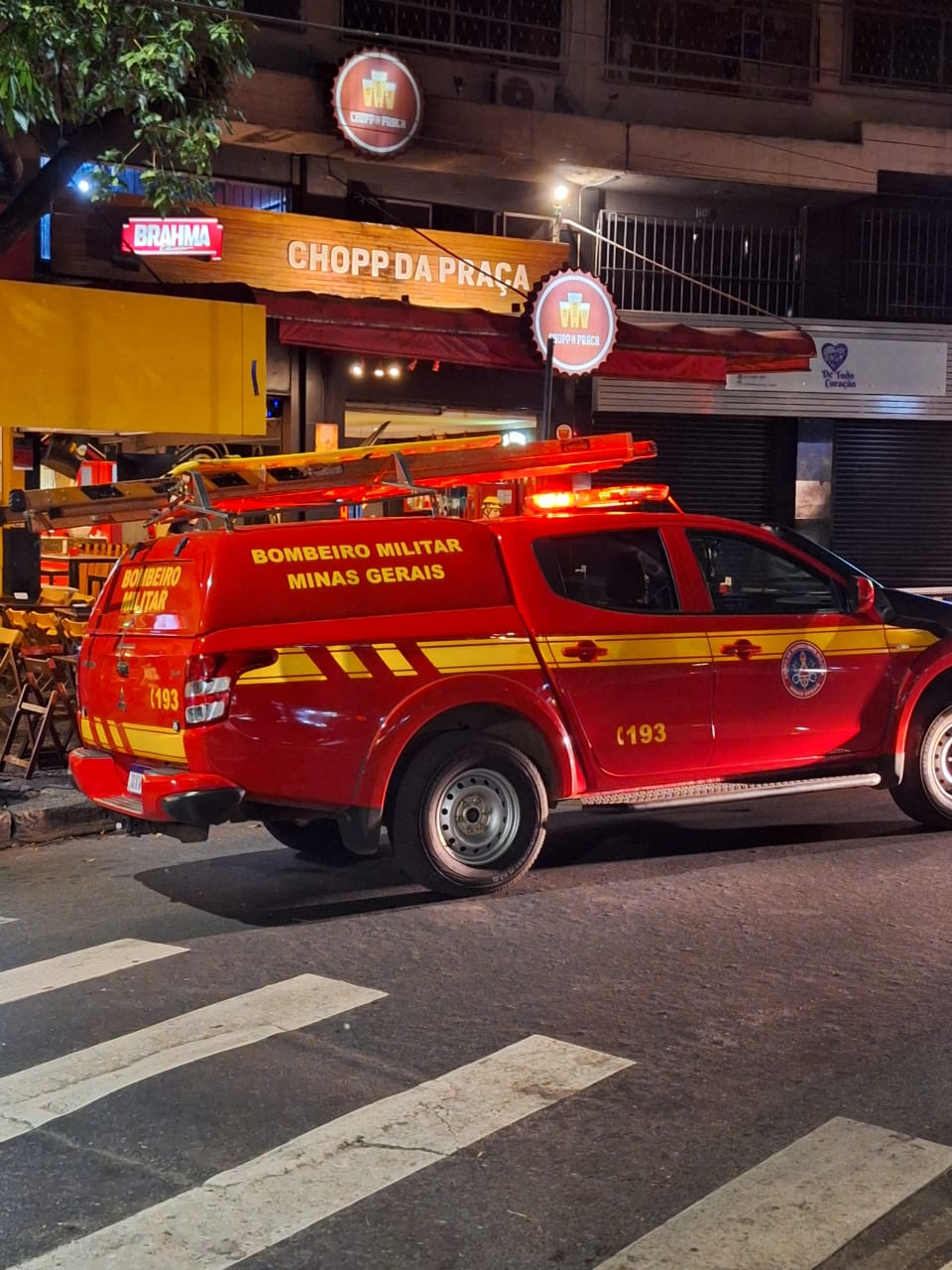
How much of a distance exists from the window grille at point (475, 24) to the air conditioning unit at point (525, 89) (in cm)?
26

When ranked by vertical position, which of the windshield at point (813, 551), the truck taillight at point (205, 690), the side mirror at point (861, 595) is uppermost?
the windshield at point (813, 551)

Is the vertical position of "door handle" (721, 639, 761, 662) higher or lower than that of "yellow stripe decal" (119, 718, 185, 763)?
higher

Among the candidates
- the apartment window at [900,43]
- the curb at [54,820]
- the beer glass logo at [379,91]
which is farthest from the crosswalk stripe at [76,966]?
the apartment window at [900,43]

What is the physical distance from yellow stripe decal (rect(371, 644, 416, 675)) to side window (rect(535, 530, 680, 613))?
1.01m

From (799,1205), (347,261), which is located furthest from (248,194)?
(799,1205)

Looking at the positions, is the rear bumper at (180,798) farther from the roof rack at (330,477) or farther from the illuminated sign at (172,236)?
the illuminated sign at (172,236)

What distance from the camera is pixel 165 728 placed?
6656mm

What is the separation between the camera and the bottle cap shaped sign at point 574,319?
15547mm

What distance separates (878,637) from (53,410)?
8207 millimetres

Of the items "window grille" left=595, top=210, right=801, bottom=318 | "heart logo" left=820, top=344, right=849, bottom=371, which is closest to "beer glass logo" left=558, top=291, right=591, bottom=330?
"window grille" left=595, top=210, right=801, bottom=318

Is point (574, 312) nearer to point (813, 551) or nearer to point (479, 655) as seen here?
point (813, 551)

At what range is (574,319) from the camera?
1573 cm

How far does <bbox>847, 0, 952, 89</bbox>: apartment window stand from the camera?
63.0 feet

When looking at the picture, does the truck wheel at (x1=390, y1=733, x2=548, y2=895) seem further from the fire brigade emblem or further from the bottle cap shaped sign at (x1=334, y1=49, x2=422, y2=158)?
the bottle cap shaped sign at (x1=334, y1=49, x2=422, y2=158)
